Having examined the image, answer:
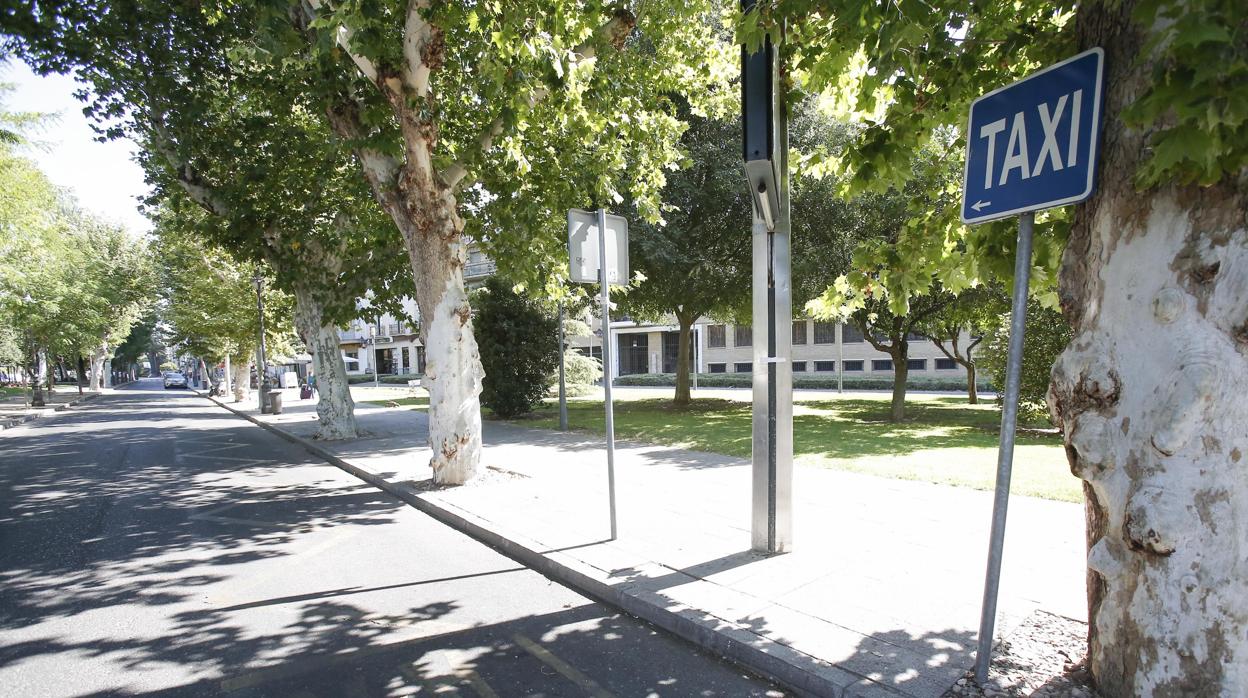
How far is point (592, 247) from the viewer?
5.63 meters

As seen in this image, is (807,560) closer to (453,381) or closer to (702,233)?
(453,381)

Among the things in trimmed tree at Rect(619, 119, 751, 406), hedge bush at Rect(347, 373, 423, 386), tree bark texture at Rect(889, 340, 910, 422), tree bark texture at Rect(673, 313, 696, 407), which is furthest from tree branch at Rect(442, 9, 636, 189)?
hedge bush at Rect(347, 373, 423, 386)

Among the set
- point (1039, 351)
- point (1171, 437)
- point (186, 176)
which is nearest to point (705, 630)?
point (1171, 437)

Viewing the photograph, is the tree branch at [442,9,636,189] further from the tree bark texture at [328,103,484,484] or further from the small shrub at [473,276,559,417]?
the small shrub at [473,276,559,417]

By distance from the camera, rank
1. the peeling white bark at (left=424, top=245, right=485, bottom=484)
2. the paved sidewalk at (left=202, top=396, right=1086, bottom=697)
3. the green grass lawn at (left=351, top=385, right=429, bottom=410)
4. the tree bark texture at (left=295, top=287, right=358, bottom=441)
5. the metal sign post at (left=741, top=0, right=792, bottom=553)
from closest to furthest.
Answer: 1. the paved sidewalk at (left=202, top=396, right=1086, bottom=697)
2. the metal sign post at (left=741, top=0, right=792, bottom=553)
3. the peeling white bark at (left=424, top=245, right=485, bottom=484)
4. the tree bark texture at (left=295, top=287, right=358, bottom=441)
5. the green grass lawn at (left=351, top=385, right=429, bottom=410)

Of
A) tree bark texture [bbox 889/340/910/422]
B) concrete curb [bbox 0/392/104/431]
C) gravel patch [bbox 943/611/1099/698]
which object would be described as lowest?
concrete curb [bbox 0/392/104/431]

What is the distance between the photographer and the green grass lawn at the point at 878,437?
7.89 metres

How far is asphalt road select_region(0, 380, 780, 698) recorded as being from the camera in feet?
11.3

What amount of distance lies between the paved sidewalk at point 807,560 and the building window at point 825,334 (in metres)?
32.1

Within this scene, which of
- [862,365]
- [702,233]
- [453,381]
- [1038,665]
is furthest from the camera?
[862,365]

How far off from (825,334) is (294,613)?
1493 inches

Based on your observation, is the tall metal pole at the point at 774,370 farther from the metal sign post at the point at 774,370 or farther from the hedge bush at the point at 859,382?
the hedge bush at the point at 859,382

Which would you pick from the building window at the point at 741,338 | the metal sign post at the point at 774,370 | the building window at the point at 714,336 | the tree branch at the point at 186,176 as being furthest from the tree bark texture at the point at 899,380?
the building window at the point at 714,336

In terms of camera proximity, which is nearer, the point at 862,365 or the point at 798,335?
the point at 862,365
